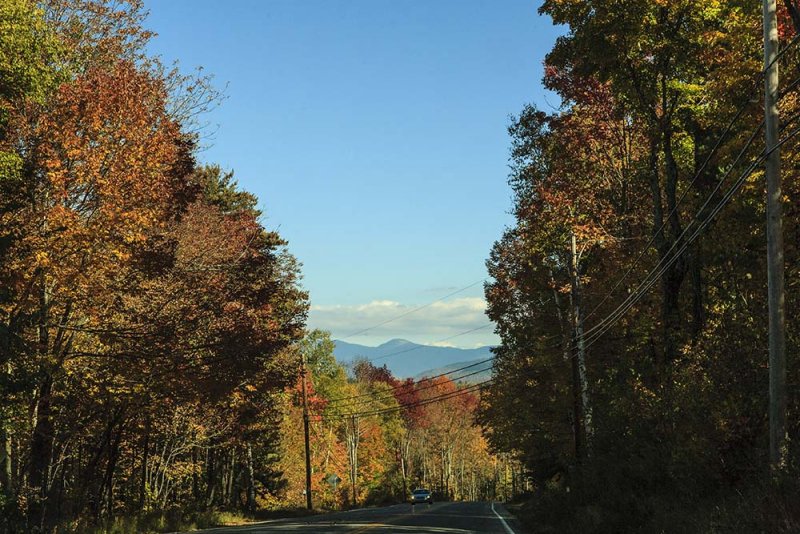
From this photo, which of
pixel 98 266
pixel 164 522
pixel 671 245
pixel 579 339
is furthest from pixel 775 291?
pixel 164 522

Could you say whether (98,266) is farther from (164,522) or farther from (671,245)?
(671,245)

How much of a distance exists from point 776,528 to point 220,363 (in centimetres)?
1500

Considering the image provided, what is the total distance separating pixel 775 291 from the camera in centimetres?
1015

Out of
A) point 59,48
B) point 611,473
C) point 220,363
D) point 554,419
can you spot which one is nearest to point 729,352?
point 611,473

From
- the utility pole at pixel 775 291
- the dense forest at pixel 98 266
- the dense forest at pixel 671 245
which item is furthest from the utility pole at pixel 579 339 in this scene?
the utility pole at pixel 775 291

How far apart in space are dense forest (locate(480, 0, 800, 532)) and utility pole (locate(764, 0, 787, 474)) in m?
0.27

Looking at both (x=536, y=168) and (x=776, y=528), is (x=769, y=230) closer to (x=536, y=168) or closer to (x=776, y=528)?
(x=776, y=528)

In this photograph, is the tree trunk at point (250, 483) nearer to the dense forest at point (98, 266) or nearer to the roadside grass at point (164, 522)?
the roadside grass at point (164, 522)

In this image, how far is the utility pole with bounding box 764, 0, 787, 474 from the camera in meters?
10.0

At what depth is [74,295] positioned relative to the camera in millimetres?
16016

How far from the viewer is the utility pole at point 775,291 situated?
10016mm

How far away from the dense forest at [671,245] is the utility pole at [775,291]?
27cm

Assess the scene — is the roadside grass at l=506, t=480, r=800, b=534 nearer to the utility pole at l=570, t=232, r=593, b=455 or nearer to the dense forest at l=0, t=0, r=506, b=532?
the utility pole at l=570, t=232, r=593, b=455

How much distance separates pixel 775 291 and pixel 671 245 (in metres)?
9.49
